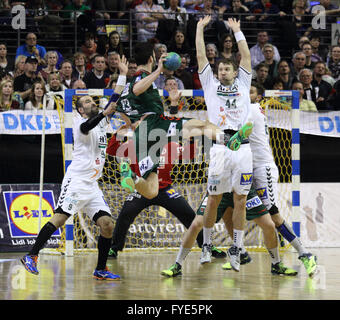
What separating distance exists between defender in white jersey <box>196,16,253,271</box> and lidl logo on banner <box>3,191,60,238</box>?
427cm

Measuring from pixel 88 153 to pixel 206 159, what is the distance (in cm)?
352

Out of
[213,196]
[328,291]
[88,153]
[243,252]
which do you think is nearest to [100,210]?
[88,153]

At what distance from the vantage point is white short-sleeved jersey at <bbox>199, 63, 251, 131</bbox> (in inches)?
330

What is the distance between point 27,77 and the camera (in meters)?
13.7

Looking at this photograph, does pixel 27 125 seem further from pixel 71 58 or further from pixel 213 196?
pixel 213 196

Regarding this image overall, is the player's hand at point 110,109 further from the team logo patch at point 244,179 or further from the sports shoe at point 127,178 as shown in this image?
the team logo patch at point 244,179

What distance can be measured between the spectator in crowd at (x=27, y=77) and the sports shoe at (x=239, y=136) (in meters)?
6.46

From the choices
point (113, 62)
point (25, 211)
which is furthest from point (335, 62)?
→ point (25, 211)

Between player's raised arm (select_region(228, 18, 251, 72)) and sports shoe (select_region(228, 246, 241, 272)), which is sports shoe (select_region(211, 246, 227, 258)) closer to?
sports shoe (select_region(228, 246, 241, 272))

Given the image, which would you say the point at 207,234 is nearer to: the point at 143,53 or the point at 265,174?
the point at 265,174

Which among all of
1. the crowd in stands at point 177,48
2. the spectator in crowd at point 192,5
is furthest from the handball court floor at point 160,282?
the spectator in crowd at point 192,5

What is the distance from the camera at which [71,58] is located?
1485 centimetres

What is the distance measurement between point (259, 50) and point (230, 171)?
27.0 ft

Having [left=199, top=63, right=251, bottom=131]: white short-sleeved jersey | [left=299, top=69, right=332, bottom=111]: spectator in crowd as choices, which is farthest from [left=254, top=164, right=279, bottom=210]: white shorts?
[left=299, top=69, right=332, bottom=111]: spectator in crowd
